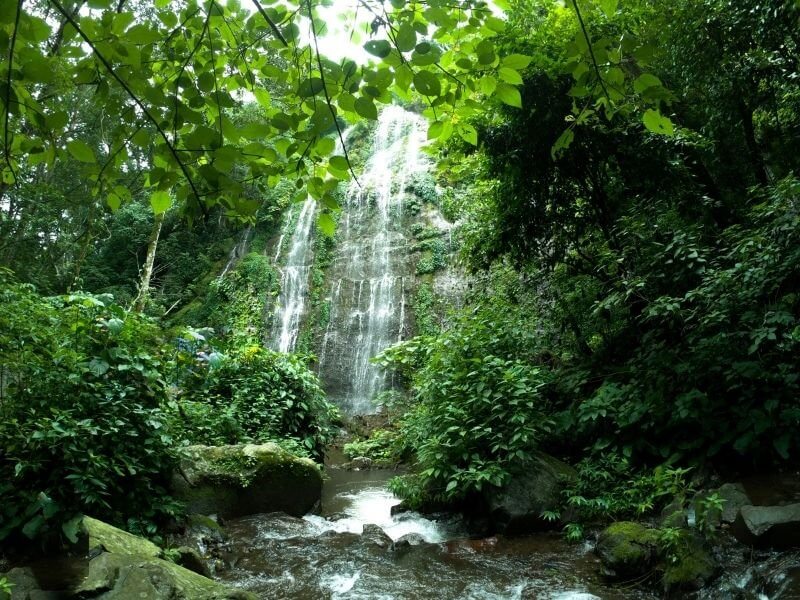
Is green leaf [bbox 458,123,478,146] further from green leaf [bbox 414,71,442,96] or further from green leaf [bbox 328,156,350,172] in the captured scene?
green leaf [bbox 328,156,350,172]

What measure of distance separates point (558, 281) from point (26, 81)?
23.0 ft

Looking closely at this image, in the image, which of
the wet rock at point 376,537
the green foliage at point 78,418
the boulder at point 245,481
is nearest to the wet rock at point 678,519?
the wet rock at point 376,537

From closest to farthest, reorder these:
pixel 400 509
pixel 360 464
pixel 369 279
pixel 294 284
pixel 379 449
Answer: pixel 400 509 → pixel 360 464 → pixel 379 449 → pixel 369 279 → pixel 294 284

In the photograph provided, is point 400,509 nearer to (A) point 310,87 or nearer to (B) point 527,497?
(B) point 527,497

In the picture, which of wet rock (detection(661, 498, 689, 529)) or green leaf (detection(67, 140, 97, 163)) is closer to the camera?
green leaf (detection(67, 140, 97, 163))

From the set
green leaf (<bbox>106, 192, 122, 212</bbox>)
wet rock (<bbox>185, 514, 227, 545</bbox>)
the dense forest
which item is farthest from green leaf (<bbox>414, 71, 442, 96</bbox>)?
wet rock (<bbox>185, 514, 227, 545</bbox>)

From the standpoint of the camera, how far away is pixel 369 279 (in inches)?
742

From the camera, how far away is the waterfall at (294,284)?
57.9 feet

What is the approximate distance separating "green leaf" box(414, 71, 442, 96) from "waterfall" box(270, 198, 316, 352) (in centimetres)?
1613

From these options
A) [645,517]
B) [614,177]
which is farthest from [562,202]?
[645,517]

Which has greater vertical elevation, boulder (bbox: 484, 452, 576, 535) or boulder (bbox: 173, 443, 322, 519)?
boulder (bbox: 484, 452, 576, 535)

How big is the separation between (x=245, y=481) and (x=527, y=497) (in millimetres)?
3206

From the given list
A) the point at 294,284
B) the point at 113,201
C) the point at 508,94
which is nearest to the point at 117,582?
the point at 113,201

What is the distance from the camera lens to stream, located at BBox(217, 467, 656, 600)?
4133 millimetres
